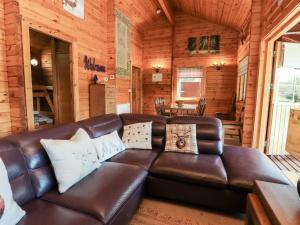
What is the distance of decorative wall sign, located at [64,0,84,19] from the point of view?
3.41 m

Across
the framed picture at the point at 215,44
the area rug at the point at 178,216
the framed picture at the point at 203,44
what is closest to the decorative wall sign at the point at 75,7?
the area rug at the point at 178,216

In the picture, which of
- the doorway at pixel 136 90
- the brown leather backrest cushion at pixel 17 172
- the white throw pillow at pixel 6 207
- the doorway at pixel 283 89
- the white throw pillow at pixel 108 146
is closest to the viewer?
the white throw pillow at pixel 6 207

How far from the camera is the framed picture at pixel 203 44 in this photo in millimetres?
6391

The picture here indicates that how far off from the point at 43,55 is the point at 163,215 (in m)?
5.61

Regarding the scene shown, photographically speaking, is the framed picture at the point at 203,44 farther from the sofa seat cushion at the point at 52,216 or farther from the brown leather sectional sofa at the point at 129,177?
the sofa seat cushion at the point at 52,216

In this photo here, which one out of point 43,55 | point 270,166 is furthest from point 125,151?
point 43,55

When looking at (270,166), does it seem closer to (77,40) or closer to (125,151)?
(125,151)

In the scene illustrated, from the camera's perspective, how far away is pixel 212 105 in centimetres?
651

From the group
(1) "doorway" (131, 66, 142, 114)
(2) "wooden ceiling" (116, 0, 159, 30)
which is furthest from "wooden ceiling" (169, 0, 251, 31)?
(1) "doorway" (131, 66, 142, 114)

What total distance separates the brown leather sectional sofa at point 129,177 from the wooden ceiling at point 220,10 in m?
3.38

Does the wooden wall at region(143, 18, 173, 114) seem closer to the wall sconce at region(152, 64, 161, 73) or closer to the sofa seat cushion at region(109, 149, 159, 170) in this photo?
the wall sconce at region(152, 64, 161, 73)

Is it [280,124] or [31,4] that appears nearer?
[31,4]

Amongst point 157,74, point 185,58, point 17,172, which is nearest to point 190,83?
point 185,58

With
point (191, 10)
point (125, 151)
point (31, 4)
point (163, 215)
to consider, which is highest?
point (191, 10)
